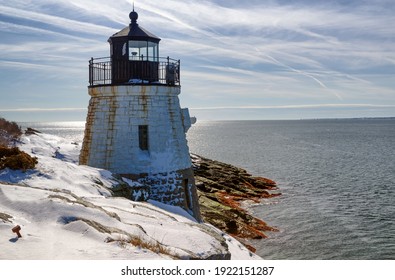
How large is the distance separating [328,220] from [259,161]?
132ft

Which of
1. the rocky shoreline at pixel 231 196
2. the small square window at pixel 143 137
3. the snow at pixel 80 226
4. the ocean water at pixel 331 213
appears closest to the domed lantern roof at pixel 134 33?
the small square window at pixel 143 137

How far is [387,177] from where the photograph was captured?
48.5 meters

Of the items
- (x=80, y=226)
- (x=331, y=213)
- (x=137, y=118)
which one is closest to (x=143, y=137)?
(x=137, y=118)

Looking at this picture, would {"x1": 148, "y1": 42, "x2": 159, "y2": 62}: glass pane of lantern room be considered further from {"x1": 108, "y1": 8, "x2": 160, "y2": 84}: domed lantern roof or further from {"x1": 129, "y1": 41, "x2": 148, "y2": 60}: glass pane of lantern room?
{"x1": 129, "y1": 41, "x2": 148, "y2": 60}: glass pane of lantern room

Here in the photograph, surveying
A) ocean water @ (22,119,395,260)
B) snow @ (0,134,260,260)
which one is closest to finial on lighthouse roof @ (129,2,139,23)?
snow @ (0,134,260,260)

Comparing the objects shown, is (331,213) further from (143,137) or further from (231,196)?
(143,137)

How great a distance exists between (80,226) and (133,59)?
8.87 m

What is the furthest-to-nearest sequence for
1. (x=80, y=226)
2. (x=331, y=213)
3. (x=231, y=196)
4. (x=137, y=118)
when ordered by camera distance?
(x=231, y=196) < (x=331, y=213) < (x=137, y=118) < (x=80, y=226)

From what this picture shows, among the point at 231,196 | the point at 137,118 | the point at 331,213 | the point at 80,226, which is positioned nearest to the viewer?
the point at 80,226

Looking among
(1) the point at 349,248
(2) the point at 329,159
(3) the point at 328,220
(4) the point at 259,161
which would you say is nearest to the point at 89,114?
(1) the point at 349,248

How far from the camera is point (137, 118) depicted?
15.2m

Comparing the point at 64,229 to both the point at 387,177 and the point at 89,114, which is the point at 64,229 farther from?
the point at 387,177

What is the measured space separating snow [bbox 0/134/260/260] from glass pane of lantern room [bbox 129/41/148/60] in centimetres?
548

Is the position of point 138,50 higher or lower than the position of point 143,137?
higher
